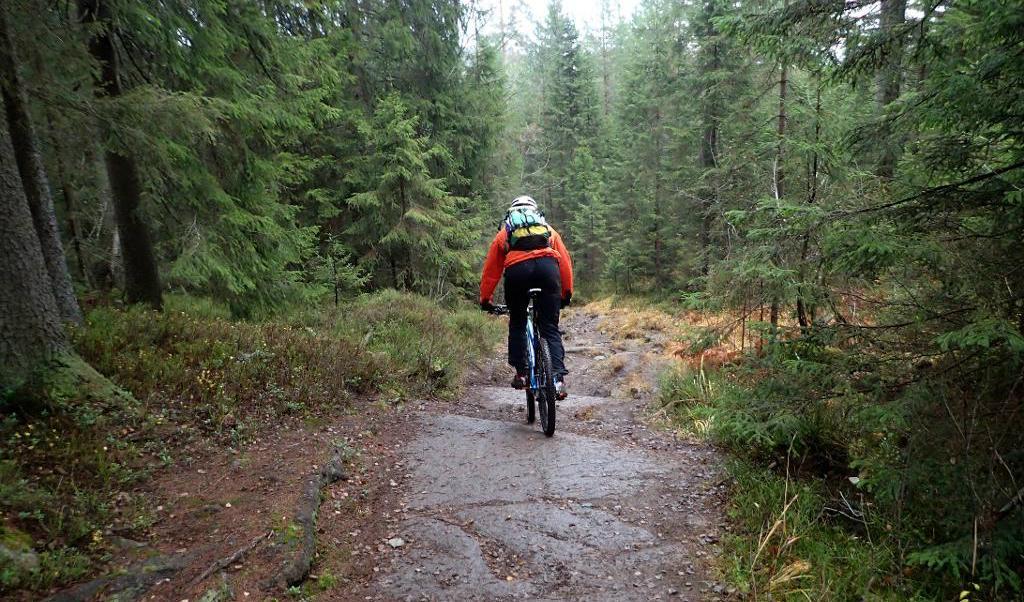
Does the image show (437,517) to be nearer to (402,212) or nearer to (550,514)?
(550,514)

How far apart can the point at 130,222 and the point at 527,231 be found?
21.4ft

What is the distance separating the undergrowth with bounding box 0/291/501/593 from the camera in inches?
120

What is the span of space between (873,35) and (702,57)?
56.5 feet

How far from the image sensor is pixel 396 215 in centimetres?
1520

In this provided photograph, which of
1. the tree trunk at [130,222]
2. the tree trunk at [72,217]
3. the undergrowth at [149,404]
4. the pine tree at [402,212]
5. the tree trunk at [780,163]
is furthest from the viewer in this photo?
the pine tree at [402,212]

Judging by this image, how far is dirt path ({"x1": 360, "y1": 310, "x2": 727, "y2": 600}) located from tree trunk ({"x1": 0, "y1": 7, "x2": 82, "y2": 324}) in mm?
4222

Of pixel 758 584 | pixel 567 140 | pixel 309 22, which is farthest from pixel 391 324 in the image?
pixel 567 140

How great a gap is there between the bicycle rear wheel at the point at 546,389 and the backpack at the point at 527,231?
3.52 ft

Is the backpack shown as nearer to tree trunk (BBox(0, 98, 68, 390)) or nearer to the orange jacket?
the orange jacket

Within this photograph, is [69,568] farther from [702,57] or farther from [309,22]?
[702,57]

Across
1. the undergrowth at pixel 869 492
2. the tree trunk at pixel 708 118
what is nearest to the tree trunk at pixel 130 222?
the undergrowth at pixel 869 492

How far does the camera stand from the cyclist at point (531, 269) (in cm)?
571

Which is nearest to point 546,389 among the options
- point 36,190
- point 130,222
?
point 36,190

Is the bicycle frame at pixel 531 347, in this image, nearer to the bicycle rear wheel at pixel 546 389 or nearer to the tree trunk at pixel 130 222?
the bicycle rear wheel at pixel 546 389
